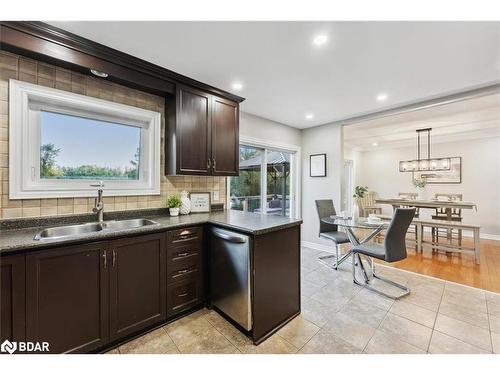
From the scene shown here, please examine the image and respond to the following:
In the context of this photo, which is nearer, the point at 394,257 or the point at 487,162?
the point at 394,257

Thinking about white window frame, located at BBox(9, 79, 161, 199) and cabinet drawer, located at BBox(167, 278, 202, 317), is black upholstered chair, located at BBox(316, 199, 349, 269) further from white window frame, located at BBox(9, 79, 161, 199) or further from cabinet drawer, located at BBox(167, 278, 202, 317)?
white window frame, located at BBox(9, 79, 161, 199)

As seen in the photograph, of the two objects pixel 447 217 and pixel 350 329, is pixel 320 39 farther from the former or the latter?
pixel 447 217

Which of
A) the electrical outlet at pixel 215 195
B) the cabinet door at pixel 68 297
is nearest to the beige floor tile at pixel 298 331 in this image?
the cabinet door at pixel 68 297

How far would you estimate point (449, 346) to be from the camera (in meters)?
1.70

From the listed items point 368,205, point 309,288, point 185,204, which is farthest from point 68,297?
point 368,205

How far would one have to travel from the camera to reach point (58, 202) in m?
1.93

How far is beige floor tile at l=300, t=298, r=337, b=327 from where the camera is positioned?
80.7 inches

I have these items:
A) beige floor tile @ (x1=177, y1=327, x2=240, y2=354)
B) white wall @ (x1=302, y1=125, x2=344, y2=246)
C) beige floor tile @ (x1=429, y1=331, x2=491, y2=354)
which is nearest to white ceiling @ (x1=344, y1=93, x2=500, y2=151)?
white wall @ (x1=302, y1=125, x2=344, y2=246)

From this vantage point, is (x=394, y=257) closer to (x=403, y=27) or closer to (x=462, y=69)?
(x=462, y=69)

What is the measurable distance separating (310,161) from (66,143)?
3.88 metres

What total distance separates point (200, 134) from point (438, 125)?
16.2ft

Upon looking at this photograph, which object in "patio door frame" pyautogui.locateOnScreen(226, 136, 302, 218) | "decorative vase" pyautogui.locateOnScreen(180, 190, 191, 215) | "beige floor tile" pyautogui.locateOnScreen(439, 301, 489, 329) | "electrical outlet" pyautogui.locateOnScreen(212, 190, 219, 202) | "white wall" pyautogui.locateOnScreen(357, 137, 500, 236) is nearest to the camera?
"beige floor tile" pyautogui.locateOnScreen(439, 301, 489, 329)

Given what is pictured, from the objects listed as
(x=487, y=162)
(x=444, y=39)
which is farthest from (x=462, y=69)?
(x=487, y=162)

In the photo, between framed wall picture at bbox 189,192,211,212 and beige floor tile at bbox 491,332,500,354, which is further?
framed wall picture at bbox 189,192,211,212
